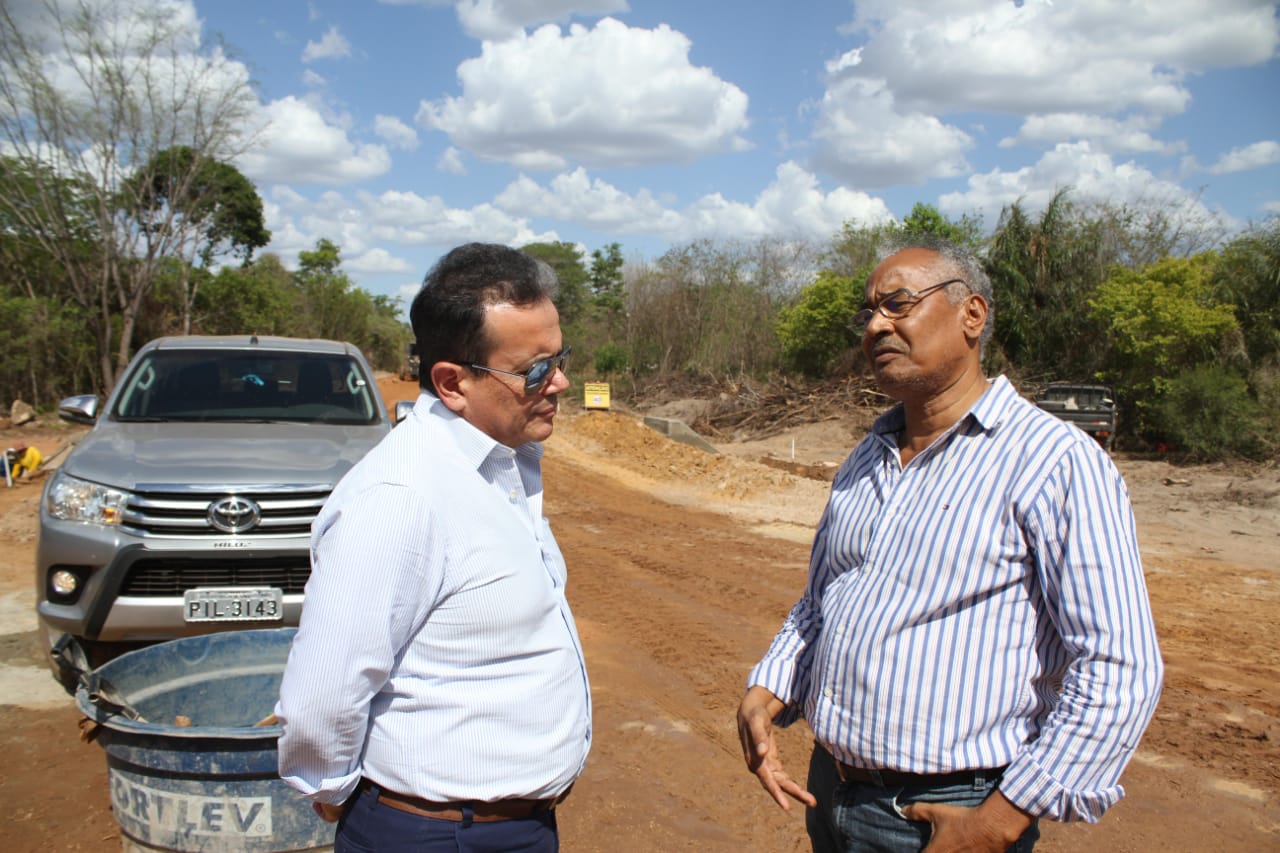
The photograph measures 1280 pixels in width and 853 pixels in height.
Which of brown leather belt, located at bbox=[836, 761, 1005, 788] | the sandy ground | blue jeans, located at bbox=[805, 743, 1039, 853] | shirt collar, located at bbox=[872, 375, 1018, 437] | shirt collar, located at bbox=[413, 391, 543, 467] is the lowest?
the sandy ground

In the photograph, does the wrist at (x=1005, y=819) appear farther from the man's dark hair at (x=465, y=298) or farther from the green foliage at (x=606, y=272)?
the green foliage at (x=606, y=272)

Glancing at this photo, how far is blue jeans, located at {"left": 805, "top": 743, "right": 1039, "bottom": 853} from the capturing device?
1.95 m

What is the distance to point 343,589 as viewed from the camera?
169cm

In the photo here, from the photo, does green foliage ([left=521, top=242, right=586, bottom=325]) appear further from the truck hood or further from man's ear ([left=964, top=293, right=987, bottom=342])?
man's ear ([left=964, top=293, right=987, bottom=342])

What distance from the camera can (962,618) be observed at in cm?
194

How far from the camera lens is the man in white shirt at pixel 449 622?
171cm

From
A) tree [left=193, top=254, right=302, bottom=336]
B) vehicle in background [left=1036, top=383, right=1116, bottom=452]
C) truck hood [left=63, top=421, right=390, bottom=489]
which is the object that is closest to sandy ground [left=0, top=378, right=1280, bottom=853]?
A: truck hood [left=63, top=421, right=390, bottom=489]

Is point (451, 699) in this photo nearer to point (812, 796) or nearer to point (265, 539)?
point (812, 796)

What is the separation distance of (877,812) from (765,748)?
0.29 metres

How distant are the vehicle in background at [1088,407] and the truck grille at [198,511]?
1745 centimetres

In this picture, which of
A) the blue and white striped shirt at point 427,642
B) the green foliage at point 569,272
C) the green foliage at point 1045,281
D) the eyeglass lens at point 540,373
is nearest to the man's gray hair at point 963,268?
the eyeglass lens at point 540,373

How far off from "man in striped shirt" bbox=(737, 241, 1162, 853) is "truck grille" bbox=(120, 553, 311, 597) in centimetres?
332

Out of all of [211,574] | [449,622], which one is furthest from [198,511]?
[449,622]

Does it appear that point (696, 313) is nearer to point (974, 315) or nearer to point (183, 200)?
point (183, 200)
